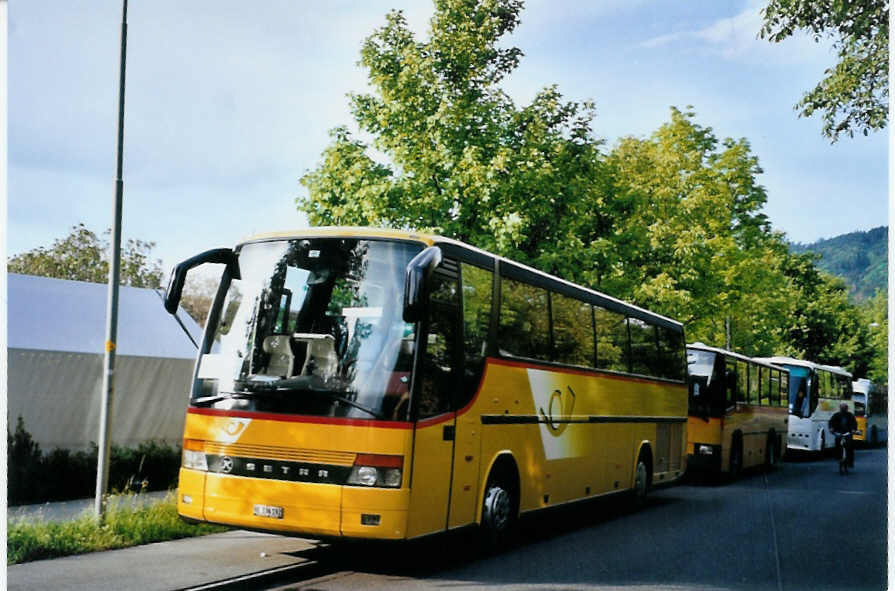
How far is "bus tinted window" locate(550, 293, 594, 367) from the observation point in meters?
13.2

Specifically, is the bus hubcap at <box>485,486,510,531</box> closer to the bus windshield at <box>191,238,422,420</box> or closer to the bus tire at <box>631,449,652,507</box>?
the bus windshield at <box>191,238,422,420</box>

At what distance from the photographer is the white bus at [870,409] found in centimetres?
4388

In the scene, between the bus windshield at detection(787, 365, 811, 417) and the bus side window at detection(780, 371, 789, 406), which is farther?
the bus windshield at detection(787, 365, 811, 417)

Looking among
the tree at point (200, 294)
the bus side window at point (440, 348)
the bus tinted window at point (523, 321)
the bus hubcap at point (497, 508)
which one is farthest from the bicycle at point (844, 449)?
the tree at point (200, 294)

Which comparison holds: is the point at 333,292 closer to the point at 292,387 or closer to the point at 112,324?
the point at 292,387

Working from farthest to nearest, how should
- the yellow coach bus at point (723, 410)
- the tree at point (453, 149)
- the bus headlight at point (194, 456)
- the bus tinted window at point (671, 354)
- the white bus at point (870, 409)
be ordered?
the white bus at point (870, 409) → the yellow coach bus at point (723, 410) → the tree at point (453, 149) → the bus tinted window at point (671, 354) → the bus headlight at point (194, 456)

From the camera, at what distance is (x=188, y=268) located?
986 centimetres

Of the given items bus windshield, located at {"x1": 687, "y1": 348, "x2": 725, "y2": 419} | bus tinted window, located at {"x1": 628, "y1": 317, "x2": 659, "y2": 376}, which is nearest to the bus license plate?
bus tinted window, located at {"x1": 628, "y1": 317, "x2": 659, "y2": 376}

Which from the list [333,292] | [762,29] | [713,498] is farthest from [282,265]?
[713,498]

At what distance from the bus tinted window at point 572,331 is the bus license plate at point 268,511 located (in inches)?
195

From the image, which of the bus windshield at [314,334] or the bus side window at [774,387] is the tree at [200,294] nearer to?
the bus side window at [774,387]

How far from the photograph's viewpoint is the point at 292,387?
9.35m

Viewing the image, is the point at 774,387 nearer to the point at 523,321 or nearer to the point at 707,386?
the point at 707,386

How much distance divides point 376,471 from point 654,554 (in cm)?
399
